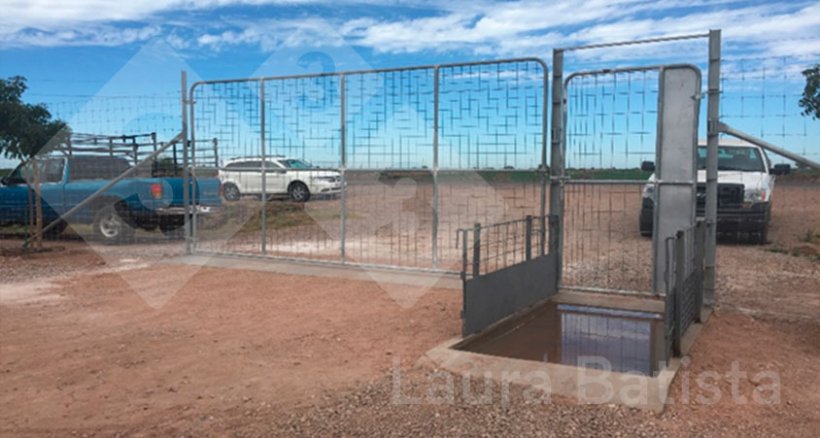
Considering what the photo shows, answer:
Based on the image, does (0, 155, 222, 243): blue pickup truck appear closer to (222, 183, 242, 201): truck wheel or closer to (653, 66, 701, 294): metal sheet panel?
(222, 183, 242, 201): truck wheel

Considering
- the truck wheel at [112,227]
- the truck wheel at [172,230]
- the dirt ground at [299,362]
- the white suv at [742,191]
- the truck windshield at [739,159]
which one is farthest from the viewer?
the truck wheel at [172,230]

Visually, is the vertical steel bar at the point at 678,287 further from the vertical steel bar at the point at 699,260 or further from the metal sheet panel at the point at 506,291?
the metal sheet panel at the point at 506,291

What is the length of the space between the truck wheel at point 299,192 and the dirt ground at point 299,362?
6683mm

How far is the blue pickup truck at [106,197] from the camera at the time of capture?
13.7 m

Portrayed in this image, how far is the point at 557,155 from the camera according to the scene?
802cm

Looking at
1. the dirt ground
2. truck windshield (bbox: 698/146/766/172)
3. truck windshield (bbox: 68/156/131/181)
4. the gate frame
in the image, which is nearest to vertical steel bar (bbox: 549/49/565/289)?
the gate frame

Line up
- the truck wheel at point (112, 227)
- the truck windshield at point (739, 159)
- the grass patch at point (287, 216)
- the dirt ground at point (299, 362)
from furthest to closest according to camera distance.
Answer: the grass patch at point (287, 216) → the truck wheel at point (112, 227) → the truck windshield at point (739, 159) → the dirt ground at point (299, 362)

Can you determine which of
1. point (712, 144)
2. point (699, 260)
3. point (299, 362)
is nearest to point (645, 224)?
point (712, 144)

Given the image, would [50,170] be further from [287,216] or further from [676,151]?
[676,151]

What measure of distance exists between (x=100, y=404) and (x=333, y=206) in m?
11.2

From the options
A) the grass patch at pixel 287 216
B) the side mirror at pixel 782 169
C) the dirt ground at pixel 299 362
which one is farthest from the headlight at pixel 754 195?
the grass patch at pixel 287 216

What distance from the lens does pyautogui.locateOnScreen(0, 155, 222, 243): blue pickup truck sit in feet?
45.1

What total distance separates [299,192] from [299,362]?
11022 mm

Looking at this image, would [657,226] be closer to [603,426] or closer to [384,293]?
[384,293]
